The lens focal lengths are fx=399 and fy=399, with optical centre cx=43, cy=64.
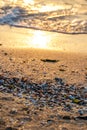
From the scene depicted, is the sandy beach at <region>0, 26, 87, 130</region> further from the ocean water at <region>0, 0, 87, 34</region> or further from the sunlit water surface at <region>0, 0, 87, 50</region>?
the ocean water at <region>0, 0, 87, 34</region>

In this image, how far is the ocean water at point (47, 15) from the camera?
11.7 m

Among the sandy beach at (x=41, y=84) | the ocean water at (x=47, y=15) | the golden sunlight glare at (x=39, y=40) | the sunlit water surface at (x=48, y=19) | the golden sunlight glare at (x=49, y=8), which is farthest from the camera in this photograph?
the golden sunlight glare at (x=49, y=8)

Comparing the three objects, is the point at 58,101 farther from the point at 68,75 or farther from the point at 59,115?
the point at 68,75

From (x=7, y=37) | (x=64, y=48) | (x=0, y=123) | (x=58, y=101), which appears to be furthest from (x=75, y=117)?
(x=7, y=37)

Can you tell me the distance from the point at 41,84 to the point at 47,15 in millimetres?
6331

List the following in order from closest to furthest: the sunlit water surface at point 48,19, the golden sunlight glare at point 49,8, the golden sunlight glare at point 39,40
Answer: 1. the golden sunlight glare at point 39,40
2. the sunlit water surface at point 48,19
3. the golden sunlight glare at point 49,8

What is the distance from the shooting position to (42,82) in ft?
23.4

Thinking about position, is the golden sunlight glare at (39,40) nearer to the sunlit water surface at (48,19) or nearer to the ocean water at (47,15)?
the sunlit water surface at (48,19)

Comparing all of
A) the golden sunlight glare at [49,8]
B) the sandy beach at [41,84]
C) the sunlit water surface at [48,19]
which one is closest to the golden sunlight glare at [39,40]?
the sunlit water surface at [48,19]

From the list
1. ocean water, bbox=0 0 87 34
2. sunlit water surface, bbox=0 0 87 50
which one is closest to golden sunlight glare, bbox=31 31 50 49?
sunlit water surface, bbox=0 0 87 50

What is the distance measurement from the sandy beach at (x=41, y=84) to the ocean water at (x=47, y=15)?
966mm

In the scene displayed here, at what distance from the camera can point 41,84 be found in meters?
6.99

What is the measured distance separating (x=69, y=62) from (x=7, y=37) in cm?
228

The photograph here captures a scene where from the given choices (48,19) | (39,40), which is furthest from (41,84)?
(48,19)
